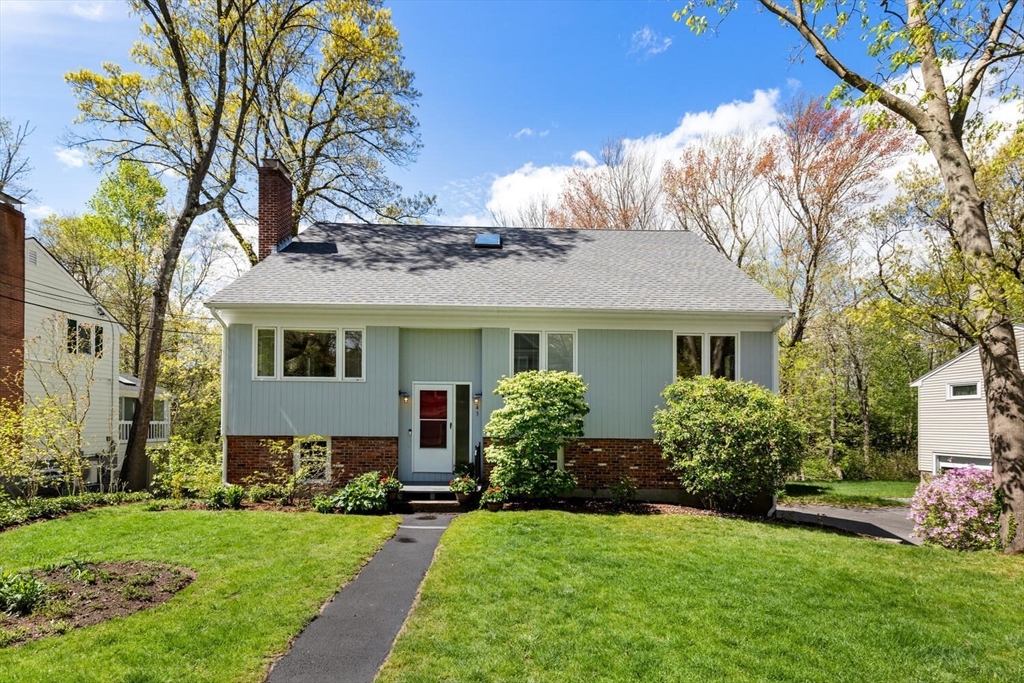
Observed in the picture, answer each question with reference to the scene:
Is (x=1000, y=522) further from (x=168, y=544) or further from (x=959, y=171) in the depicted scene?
(x=168, y=544)

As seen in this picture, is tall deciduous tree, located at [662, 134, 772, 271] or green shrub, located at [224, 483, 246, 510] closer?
green shrub, located at [224, 483, 246, 510]

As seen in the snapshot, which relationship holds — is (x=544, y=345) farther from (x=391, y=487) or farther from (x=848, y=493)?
(x=848, y=493)

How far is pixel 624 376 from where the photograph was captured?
10.8 m

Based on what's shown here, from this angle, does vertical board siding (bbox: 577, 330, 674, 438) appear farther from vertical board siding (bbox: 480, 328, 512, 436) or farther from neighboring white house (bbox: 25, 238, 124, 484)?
neighboring white house (bbox: 25, 238, 124, 484)

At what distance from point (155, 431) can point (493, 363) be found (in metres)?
16.9

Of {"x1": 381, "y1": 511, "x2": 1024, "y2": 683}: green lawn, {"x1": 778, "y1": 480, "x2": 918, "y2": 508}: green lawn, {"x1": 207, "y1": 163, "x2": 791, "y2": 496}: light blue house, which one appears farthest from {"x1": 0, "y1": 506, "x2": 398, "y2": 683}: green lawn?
{"x1": 778, "y1": 480, "x2": 918, "y2": 508}: green lawn

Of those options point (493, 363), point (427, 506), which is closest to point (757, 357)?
point (493, 363)

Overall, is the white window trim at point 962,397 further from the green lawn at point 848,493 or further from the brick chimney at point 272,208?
the brick chimney at point 272,208

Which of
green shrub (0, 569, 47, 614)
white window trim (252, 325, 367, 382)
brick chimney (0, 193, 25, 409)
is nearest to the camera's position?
green shrub (0, 569, 47, 614)

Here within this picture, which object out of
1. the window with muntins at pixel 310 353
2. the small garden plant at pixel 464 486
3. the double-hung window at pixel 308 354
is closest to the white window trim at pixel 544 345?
the small garden plant at pixel 464 486

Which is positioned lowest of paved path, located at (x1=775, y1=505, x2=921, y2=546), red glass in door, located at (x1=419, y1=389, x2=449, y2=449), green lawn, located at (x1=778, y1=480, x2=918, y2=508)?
green lawn, located at (x1=778, y1=480, x2=918, y2=508)

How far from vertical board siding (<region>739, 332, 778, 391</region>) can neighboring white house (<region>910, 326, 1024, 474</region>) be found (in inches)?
373

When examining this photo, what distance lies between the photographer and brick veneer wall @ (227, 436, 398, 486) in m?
10.4

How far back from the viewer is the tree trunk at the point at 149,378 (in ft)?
41.1
